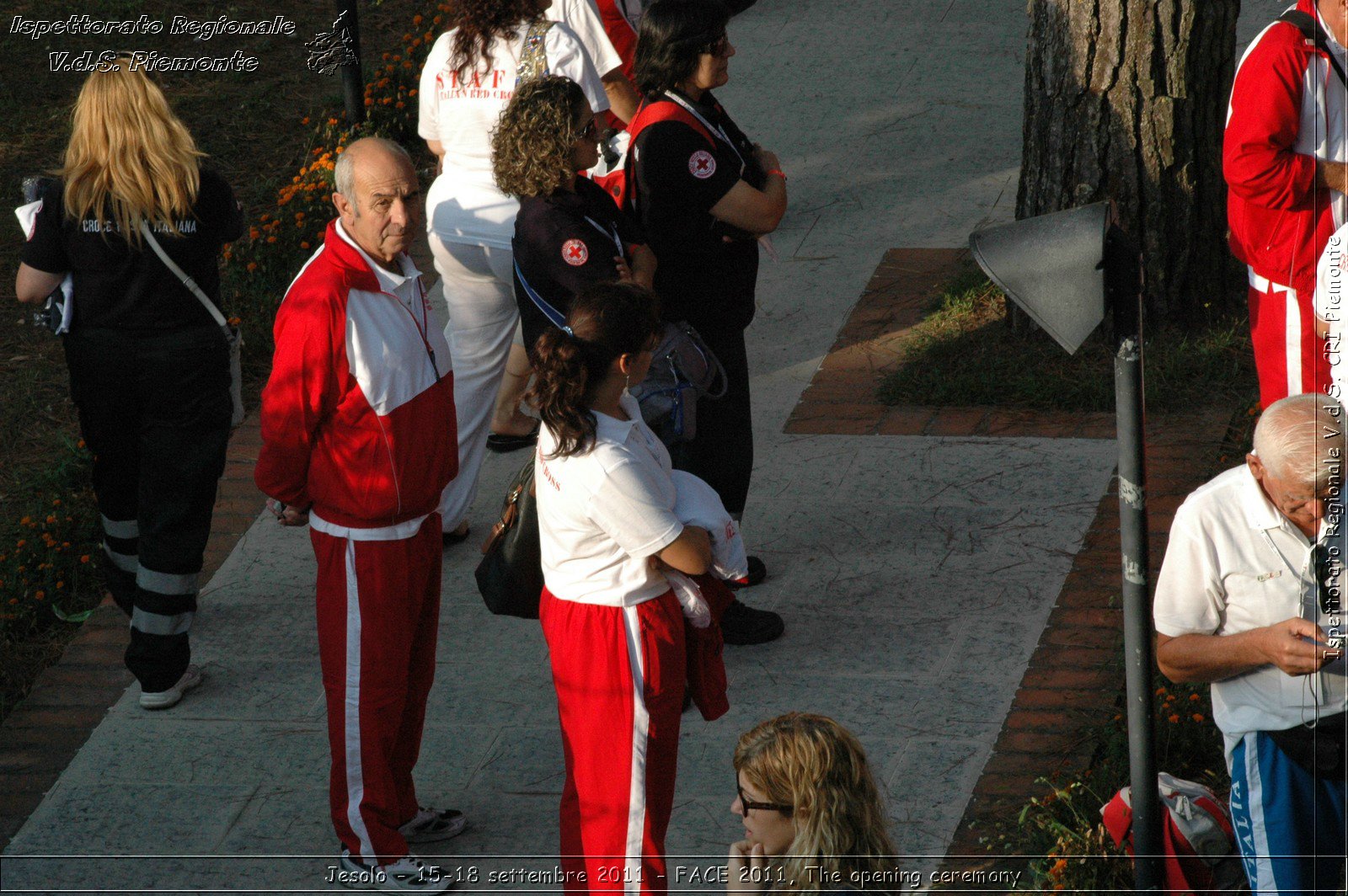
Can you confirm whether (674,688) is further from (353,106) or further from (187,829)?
(353,106)

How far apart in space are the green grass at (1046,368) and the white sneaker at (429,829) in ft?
10.4

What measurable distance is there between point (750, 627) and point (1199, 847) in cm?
190

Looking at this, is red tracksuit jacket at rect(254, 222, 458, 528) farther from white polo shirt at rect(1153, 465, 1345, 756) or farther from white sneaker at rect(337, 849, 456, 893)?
white polo shirt at rect(1153, 465, 1345, 756)

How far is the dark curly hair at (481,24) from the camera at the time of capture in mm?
5824

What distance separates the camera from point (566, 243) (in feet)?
15.6

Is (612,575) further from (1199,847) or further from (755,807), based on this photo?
(1199,847)

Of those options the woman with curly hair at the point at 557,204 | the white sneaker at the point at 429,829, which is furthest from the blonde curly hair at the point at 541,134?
the white sneaker at the point at 429,829

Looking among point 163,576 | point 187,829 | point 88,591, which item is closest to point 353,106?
point 88,591

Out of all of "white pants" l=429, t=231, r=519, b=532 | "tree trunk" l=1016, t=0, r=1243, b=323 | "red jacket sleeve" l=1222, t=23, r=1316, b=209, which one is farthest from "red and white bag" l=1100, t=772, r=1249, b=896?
"tree trunk" l=1016, t=0, r=1243, b=323

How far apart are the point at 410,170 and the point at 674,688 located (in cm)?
159

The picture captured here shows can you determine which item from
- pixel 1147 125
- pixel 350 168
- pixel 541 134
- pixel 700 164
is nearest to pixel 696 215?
pixel 700 164

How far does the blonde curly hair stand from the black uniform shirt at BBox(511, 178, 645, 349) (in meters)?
0.07

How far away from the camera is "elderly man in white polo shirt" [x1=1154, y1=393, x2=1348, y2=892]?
11.1ft

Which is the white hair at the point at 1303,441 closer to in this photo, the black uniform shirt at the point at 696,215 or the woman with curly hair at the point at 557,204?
the woman with curly hair at the point at 557,204
